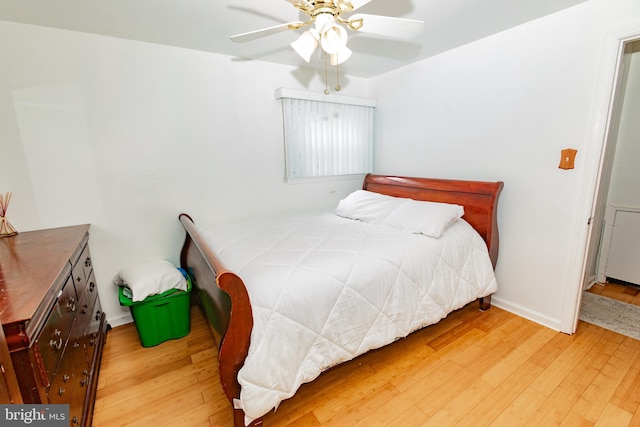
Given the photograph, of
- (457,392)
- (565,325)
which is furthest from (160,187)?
(565,325)

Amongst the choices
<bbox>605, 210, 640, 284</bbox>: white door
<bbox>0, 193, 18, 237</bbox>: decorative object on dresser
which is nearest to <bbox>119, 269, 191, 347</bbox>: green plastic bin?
<bbox>0, 193, 18, 237</bbox>: decorative object on dresser

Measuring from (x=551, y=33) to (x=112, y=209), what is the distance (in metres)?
3.55

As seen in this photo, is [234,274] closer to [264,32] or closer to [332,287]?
[332,287]

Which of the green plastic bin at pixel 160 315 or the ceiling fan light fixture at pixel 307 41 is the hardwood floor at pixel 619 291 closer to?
the ceiling fan light fixture at pixel 307 41

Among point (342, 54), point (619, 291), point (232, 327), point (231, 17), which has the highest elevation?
point (231, 17)

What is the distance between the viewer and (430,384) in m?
1.75

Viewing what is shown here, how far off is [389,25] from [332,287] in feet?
4.73

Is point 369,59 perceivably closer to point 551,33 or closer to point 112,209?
point 551,33

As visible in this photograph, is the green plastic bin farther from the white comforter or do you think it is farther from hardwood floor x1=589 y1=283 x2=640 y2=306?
hardwood floor x1=589 y1=283 x2=640 y2=306

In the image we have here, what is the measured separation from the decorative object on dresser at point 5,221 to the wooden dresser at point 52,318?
5 cm

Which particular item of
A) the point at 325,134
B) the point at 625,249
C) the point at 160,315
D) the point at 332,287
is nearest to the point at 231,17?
the point at 325,134

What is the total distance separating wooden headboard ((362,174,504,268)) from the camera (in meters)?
2.38

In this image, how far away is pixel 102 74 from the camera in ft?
7.18

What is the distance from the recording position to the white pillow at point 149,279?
6.79 feet
